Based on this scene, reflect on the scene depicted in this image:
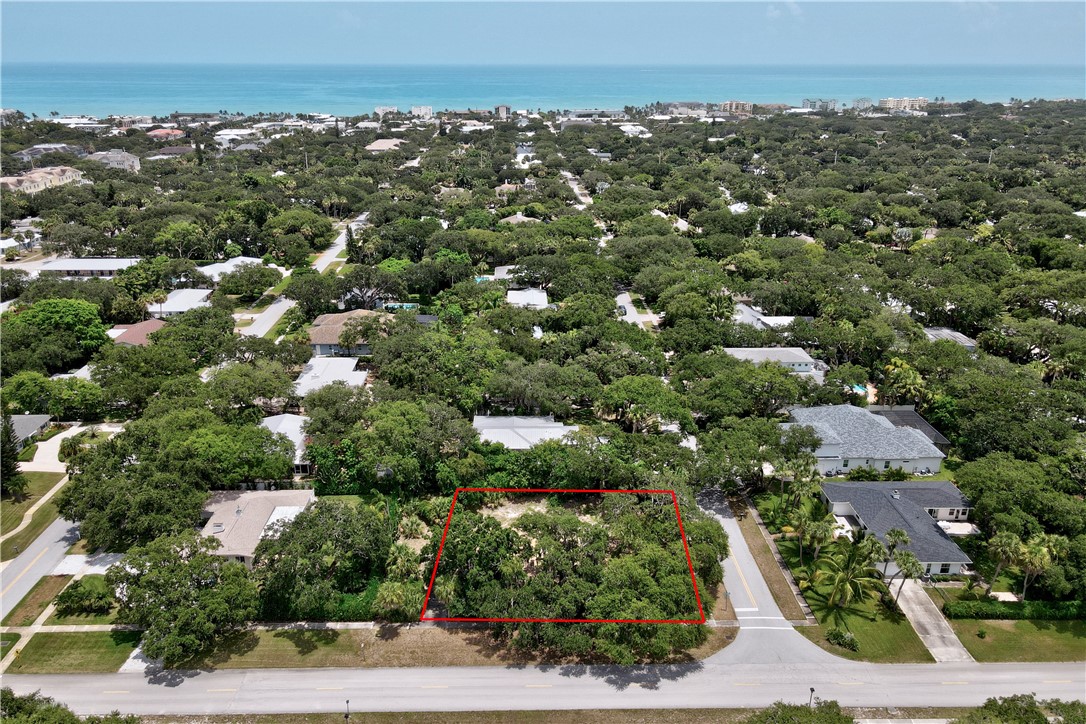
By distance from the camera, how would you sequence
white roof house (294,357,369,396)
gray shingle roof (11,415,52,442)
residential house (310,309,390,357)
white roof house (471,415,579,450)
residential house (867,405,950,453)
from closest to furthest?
white roof house (471,415,579,450)
gray shingle roof (11,415,52,442)
residential house (867,405,950,453)
white roof house (294,357,369,396)
residential house (310,309,390,357)

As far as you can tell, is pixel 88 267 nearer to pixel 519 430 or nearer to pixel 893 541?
pixel 519 430

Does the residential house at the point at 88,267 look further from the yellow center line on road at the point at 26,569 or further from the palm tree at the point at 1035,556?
the palm tree at the point at 1035,556

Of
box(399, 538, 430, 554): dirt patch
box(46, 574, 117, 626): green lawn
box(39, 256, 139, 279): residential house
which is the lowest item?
box(46, 574, 117, 626): green lawn

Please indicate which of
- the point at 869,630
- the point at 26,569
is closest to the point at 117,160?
the point at 26,569

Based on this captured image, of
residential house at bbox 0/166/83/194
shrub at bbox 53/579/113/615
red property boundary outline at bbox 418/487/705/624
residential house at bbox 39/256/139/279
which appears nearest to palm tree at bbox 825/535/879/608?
red property boundary outline at bbox 418/487/705/624

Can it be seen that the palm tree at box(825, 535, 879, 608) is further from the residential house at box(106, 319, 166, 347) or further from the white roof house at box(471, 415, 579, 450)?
the residential house at box(106, 319, 166, 347)
